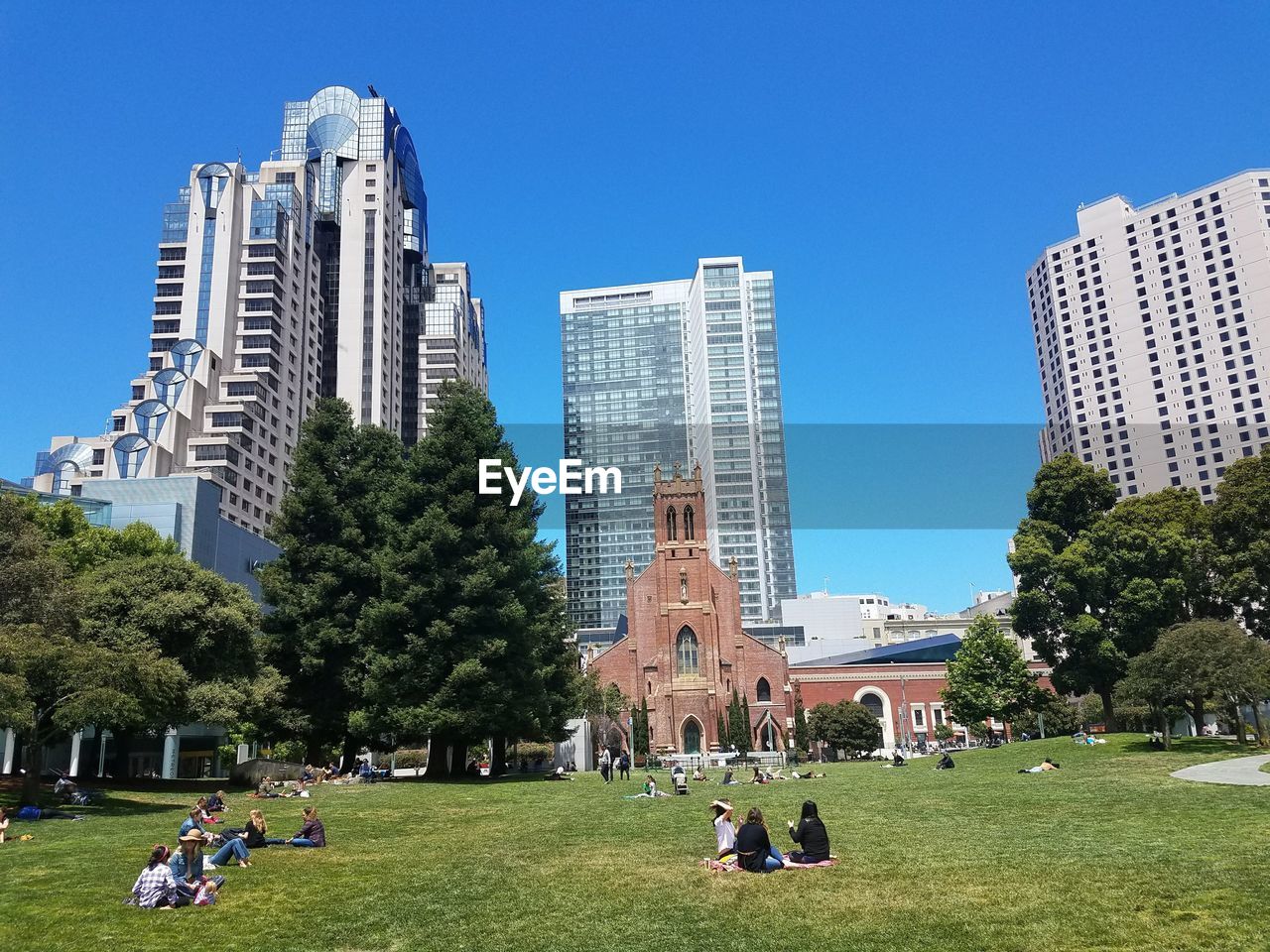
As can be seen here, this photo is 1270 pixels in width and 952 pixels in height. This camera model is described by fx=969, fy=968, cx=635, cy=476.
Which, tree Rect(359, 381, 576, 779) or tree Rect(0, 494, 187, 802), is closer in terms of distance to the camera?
tree Rect(0, 494, 187, 802)

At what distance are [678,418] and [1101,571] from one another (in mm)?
132892

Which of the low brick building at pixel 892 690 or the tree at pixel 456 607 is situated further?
the low brick building at pixel 892 690

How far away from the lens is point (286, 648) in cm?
3844

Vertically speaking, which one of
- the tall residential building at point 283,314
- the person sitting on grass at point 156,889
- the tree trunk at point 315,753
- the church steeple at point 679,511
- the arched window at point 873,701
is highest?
the tall residential building at point 283,314

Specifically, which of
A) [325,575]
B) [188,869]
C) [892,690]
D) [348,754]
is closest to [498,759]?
[348,754]

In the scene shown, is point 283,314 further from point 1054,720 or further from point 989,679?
point 1054,720

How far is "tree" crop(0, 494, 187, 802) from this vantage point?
2344 cm

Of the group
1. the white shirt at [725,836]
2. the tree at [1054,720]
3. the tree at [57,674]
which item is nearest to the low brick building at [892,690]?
the tree at [1054,720]

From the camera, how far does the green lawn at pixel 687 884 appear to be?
34.9ft

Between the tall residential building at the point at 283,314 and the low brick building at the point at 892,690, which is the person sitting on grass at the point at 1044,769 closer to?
the low brick building at the point at 892,690

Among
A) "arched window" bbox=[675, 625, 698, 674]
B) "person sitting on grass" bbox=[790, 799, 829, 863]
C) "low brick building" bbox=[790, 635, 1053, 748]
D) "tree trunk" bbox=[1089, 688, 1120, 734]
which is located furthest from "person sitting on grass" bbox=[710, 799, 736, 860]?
"low brick building" bbox=[790, 635, 1053, 748]

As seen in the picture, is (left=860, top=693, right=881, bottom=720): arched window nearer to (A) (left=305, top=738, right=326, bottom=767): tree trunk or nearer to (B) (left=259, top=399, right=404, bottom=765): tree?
(A) (left=305, top=738, right=326, bottom=767): tree trunk

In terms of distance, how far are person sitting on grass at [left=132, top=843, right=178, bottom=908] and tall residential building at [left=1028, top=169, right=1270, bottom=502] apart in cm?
12934

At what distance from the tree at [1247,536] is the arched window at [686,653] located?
4314 centimetres
